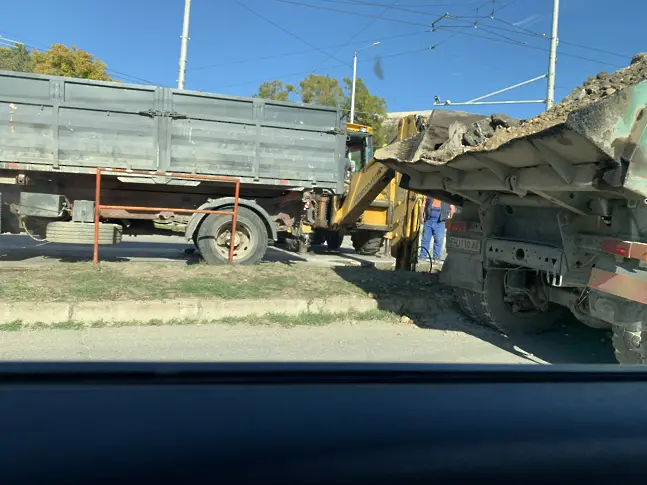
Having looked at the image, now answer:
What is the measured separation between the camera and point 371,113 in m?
42.2

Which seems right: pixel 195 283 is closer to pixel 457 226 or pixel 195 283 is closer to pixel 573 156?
pixel 457 226

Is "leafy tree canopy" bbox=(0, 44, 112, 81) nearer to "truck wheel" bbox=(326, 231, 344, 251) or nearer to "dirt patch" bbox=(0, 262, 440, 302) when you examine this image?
"truck wheel" bbox=(326, 231, 344, 251)

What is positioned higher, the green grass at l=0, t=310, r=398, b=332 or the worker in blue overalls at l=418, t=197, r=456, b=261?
the worker in blue overalls at l=418, t=197, r=456, b=261

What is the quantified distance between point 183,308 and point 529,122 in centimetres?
447

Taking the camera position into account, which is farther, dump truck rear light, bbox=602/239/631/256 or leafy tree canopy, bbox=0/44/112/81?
leafy tree canopy, bbox=0/44/112/81

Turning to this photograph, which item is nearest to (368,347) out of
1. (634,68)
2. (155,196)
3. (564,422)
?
(634,68)

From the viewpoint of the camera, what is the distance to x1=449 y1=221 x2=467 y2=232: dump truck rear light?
648 cm

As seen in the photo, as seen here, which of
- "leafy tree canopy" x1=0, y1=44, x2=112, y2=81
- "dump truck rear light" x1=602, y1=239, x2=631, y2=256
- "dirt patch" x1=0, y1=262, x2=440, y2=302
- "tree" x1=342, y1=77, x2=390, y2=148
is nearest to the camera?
"dump truck rear light" x1=602, y1=239, x2=631, y2=256

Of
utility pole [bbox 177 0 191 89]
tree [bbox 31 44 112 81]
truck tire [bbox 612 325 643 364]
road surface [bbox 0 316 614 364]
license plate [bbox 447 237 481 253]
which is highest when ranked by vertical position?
tree [bbox 31 44 112 81]

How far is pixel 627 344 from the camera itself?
453 cm

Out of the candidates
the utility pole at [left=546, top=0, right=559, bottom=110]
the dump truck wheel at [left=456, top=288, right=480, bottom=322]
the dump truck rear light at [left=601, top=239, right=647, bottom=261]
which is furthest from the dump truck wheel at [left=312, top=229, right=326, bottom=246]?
the utility pole at [left=546, top=0, right=559, bottom=110]

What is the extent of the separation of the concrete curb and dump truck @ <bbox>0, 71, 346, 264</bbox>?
213 cm

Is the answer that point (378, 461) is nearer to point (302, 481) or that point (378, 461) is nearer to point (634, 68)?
point (302, 481)

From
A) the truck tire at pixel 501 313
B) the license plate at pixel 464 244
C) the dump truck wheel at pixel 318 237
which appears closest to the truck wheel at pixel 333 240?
the dump truck wheel at pixel 318 237
